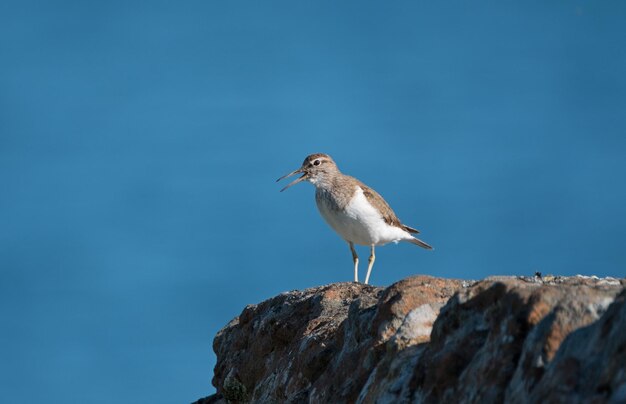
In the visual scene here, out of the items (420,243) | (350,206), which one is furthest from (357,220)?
(420,243)

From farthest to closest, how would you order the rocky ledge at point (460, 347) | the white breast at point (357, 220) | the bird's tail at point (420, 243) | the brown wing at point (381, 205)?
the bird's tail at point (420, 243) < the brown wing at point (381, 205) < the white breast at point (357, 220) < the rocky ledge at point (460, 347)

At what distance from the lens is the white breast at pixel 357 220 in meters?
13.7

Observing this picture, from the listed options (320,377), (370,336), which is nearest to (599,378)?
(370,336)

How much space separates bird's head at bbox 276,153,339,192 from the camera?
1451 cm

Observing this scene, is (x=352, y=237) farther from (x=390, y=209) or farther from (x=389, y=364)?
→ (x=389, y=364)

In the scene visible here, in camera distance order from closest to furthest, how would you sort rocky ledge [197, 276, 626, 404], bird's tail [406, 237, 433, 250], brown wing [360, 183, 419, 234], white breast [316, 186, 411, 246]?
rocky ledge [197, 276, 626, 404] → white breast [316, 186, 411, 246] → brown wing [360, 183, 419, 234] → bird's tail [406, 237, 433, 250]

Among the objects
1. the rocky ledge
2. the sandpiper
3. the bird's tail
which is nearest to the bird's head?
the sandpiper

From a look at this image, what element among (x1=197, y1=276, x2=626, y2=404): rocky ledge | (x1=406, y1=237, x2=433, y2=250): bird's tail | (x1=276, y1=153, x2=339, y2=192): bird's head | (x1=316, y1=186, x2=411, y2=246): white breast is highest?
(x1=276, y1=153, x2=339, y2=192): bird's head

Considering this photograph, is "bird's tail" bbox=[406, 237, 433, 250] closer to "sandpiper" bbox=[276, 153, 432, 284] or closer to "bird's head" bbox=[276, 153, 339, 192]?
"sandpiper" bbox=[276, 153, 432, 284]

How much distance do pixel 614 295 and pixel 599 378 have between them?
0.75 metres

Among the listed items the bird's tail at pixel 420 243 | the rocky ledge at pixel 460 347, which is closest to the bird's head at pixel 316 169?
the bird's tail at pixel 420 243

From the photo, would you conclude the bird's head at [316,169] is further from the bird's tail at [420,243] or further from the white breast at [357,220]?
the bird's tail at [420,243]

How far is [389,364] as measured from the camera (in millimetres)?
4652

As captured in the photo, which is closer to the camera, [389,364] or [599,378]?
[599,378]
